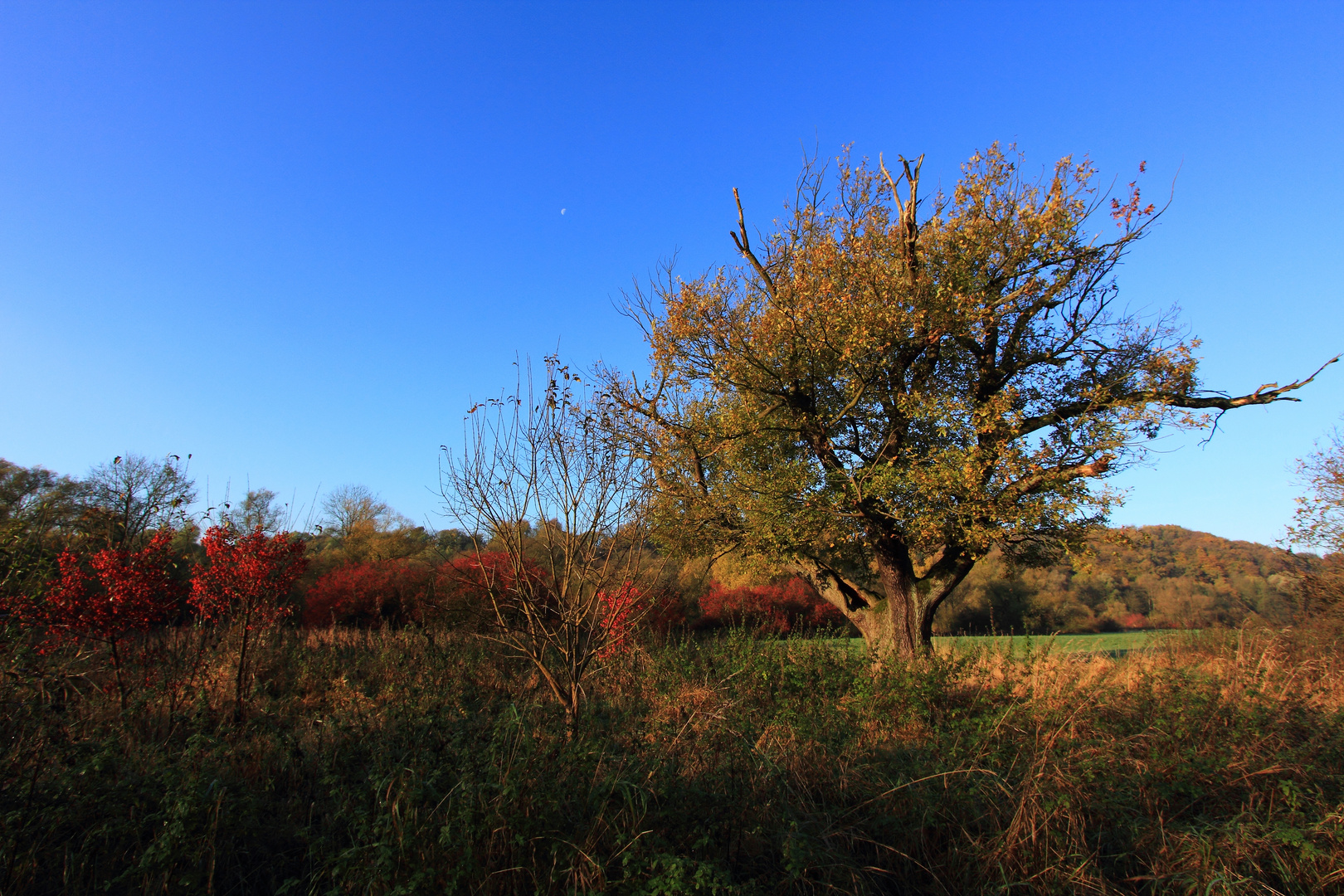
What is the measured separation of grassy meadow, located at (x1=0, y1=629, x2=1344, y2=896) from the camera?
2.96 metres

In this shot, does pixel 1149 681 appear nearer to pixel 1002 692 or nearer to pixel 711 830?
pixel 1002 692

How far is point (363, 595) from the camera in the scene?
590 inches

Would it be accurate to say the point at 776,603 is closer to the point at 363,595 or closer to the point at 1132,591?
the point at 363,595

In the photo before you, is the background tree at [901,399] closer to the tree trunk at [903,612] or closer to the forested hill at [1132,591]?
the tree trunk at [903,612]

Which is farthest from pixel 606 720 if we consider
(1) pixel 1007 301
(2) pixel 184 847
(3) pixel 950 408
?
(1) pixel 1007 301

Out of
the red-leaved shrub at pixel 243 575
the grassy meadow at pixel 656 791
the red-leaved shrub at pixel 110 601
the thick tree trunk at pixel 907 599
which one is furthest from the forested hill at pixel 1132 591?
the red-leaved shrub at pixel 110 601

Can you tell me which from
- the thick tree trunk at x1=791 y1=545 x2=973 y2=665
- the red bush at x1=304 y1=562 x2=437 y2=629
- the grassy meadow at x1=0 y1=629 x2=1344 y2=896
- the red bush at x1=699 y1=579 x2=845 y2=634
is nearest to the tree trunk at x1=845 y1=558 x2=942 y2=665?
the thick tree trunk at x1=791 y1=545 x2=973 y2=665

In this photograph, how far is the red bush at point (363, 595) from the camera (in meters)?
14.9

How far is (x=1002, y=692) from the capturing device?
263 inches

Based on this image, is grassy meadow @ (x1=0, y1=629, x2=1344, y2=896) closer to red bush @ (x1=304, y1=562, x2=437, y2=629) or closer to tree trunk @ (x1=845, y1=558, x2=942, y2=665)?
tree trunk @ (x1=845, y1=558, x2=942, y2=665)

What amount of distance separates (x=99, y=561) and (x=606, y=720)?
5.98 m

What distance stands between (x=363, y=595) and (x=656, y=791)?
45.5ft

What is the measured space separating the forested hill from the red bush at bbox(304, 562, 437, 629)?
18.9 m

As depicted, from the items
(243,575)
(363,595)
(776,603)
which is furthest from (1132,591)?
(243,575)
